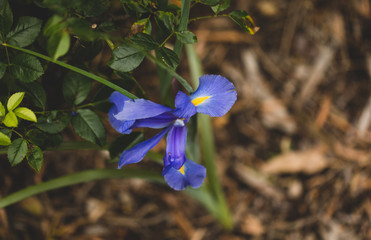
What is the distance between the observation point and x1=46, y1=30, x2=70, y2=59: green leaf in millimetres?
550

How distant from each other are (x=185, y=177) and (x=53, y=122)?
0.34 metres

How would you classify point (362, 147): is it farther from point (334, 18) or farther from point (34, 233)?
point (34, 233)

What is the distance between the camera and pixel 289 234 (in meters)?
1.58

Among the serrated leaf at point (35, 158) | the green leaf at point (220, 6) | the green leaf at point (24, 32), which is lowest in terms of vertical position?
the serrated leaf at point (35, 158)

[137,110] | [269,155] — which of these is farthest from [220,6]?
[269,155]

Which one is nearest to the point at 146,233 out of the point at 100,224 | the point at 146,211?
the point at 146,211

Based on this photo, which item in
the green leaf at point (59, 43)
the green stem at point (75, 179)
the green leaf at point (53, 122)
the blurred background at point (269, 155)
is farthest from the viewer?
the blurred background at point (269, 155)

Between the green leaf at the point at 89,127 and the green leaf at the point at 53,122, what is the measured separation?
0.02 metres

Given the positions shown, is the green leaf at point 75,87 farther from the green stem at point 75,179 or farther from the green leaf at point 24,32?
the green stem at point 75,179

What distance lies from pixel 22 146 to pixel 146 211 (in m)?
1.02

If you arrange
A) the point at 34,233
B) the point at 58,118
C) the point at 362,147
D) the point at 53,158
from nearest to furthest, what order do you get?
the point at 58,118 < the point at 34,233 < the point at 53,158 < the point at 362,147

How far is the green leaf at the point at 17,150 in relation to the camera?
703 mm

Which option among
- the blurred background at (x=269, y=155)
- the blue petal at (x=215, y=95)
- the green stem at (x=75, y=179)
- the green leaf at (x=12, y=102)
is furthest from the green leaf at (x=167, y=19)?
the blurred background at (x=269, y=155)

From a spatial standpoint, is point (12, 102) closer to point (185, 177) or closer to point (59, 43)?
point (59, 43)
